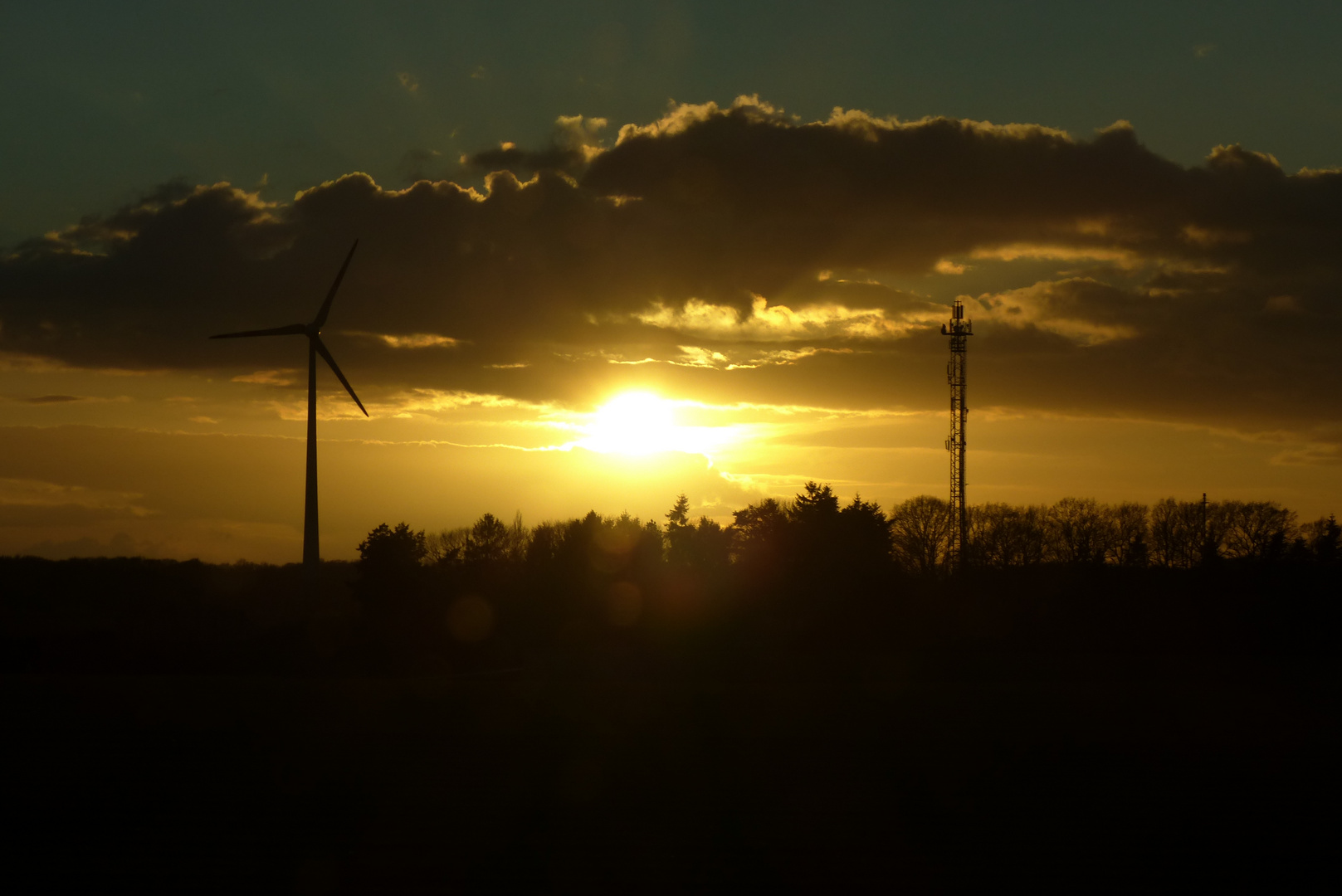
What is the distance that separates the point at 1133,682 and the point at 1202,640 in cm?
2140

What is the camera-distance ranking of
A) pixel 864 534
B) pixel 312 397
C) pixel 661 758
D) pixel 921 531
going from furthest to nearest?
pixel 921 531 < pixel 864 534 < pixel 312 397 < pixel 661 758

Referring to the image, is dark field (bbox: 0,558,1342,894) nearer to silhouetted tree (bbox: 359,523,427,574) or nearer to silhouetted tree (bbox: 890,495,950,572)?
silhouetted tree (bbox: 359,523,427,574)

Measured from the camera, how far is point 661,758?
78.4 ft

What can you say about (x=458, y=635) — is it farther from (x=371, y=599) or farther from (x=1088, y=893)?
(x=1088, y=893)

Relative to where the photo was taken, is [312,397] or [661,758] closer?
[661,758]

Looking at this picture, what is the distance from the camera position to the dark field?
15.4 meters

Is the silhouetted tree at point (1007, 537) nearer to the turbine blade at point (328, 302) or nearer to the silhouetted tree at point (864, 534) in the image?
the silhouetted tree at point (864, 534)

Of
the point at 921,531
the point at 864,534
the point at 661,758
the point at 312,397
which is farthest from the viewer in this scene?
the point at 921,531

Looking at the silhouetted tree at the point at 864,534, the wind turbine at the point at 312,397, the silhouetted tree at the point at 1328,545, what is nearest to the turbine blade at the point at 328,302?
the wind turbine at the point at 312,397

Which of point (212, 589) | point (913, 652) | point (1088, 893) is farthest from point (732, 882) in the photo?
point (212, 589)

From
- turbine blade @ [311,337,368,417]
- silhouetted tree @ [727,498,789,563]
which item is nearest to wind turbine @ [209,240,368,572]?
turbine blade @ [311,337,368,417]

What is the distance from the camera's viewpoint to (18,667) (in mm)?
44625

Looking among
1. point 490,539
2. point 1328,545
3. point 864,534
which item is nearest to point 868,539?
point 864,534

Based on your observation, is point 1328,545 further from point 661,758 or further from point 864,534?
point 661,758
